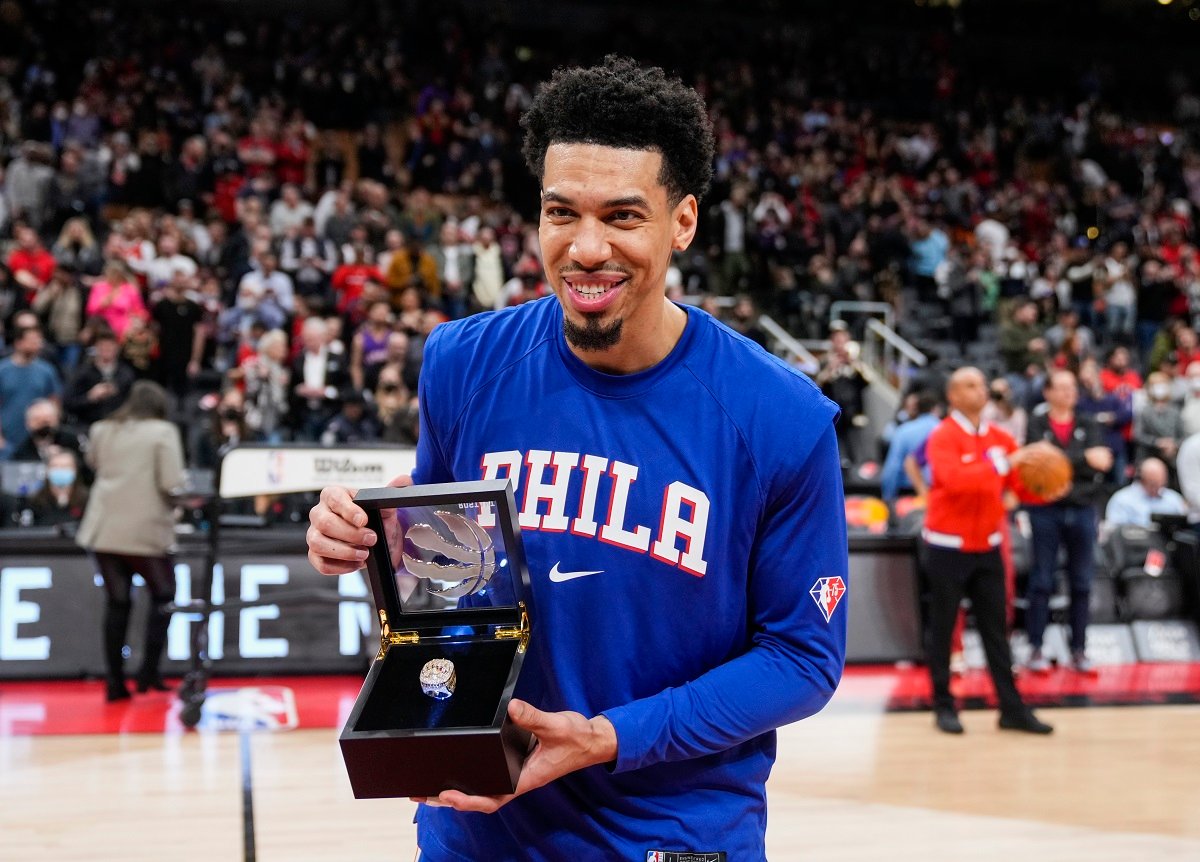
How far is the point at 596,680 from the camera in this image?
191 centimetres

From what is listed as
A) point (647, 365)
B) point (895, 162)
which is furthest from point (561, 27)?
point (647, 365)

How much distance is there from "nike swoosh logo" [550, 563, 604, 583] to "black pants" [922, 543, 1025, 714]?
5.86 m

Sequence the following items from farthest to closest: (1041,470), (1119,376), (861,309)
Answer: (861,309) → (1119,376) → (1041,470)

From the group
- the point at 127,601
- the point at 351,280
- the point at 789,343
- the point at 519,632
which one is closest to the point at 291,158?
the point at 351,280

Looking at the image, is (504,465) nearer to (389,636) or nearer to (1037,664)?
(389,636)

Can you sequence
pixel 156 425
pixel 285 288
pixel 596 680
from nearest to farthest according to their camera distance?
pixel 596 680
pixel 156 425
pixel 285 288

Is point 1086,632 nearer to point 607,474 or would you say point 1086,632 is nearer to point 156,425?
point 156,425

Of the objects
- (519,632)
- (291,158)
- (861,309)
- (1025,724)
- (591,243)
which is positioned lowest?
(1025,724)

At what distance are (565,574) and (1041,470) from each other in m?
6.66

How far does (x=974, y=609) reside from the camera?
24.6ft

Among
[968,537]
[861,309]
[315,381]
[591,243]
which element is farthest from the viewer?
[861,309]

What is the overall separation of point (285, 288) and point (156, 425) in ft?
15.1

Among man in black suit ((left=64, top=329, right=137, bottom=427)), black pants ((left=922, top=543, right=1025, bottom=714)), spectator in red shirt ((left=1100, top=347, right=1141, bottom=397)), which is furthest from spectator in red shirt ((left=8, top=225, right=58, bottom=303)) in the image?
spectator in red shirt ((left=1100, top=347, right=1141, bottom=397))

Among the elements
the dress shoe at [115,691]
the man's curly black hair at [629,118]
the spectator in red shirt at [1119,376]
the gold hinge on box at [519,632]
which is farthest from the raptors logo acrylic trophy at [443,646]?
the spectator in red shirt at [1119,376]
